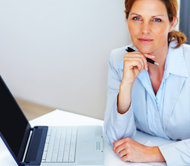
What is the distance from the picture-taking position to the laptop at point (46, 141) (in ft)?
3.47

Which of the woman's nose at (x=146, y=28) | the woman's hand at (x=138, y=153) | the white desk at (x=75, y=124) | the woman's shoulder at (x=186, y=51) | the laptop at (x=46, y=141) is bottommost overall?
the white desk at (x=75, y=124)

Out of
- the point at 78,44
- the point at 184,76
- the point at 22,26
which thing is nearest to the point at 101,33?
the point at 78,44

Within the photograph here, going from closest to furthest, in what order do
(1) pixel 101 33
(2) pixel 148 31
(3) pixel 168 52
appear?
1. (2) pixel 148 31
2. (3) pixel 168 52
3. (1) pixel 101 33

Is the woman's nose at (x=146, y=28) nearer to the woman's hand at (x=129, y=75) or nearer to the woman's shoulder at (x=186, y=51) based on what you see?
the woman's hand at (x=129, y=75)

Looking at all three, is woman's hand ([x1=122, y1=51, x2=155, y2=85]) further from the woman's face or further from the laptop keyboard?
the laptop keyboard

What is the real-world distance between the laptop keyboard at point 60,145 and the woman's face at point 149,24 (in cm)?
50

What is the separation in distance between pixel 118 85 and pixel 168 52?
0.94ft

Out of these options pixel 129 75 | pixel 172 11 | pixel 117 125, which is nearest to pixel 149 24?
pixel 172 11

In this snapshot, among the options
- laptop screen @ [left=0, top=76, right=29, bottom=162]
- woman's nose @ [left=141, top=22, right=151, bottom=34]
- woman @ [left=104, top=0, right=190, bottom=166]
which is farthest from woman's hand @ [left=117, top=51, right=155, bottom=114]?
laptop screen @ [left=0, top=76, right=29, bottom=162]

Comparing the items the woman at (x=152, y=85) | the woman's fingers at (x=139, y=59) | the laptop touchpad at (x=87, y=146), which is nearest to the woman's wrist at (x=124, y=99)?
the woman at (x=152, y=85)

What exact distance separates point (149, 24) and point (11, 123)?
706 mm

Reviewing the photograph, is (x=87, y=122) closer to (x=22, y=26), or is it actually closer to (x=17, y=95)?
(x=22, y=26)

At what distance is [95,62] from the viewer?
265cm

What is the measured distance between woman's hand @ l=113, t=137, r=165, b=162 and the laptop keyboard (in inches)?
7.3
